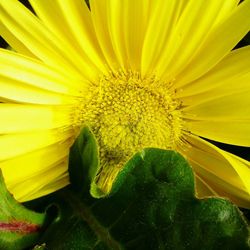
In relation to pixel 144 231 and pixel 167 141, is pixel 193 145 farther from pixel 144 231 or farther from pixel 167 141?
pixel 144 231

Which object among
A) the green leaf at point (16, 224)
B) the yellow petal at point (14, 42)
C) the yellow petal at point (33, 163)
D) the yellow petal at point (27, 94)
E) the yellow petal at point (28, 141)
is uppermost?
the yellow petal at point (14, 42)

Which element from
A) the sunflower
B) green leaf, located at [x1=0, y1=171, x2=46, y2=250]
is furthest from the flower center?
green leaf, located at [x1=0, y1=171, x2=46, y2=250]

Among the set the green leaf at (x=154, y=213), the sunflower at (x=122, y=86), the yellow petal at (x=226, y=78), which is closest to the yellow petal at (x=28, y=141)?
the sunflower at (x=122, y=86)

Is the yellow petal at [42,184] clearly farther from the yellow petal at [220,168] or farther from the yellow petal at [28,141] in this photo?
the yellow petal at [220,168]

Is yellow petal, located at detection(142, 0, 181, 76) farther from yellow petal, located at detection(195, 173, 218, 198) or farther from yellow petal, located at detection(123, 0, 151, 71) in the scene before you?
yellow petal, located at detection(195, 173, 218, 198)

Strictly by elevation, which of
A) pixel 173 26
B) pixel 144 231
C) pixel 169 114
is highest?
pixel 173 26

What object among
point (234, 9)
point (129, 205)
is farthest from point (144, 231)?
point (234, 9)
